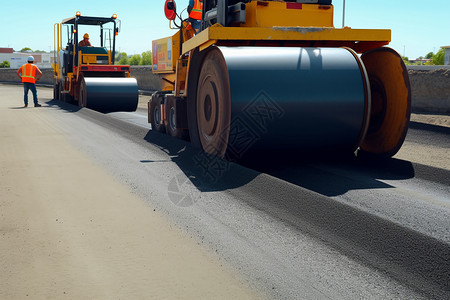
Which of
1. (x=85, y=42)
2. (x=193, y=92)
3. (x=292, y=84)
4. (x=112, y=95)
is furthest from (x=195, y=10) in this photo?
(x=85, y=42)

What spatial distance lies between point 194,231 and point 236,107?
2.28 meters

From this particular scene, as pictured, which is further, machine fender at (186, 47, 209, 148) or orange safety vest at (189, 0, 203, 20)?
orange safety vest at (189, 0, 203, 20)

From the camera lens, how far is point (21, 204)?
4793 millimetres

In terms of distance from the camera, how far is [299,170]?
21.3ft

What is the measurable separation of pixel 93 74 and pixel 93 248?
531 inches

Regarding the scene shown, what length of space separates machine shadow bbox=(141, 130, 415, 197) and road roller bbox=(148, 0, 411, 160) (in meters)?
0.24

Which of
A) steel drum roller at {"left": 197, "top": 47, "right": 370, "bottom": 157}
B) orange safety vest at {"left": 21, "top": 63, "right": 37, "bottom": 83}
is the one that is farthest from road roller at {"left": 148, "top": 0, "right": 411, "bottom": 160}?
orange safety vest at {"left": 21, "top": 63, "right": 37, "bottom": 83}

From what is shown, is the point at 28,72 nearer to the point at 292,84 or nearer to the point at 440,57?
the point at 292,84

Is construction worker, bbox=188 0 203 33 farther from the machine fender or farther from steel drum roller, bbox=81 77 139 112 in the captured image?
steel drum roller, bbox=81 77 139 112

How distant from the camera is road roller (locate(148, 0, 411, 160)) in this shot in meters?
6.06

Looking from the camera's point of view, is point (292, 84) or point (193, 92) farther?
point (193, 92)

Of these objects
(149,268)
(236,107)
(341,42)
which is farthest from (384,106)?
(149,268)

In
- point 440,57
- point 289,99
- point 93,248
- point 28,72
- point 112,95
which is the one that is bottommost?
point 93,248

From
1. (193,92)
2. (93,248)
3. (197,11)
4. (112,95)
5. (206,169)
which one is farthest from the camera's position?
(112,95)
